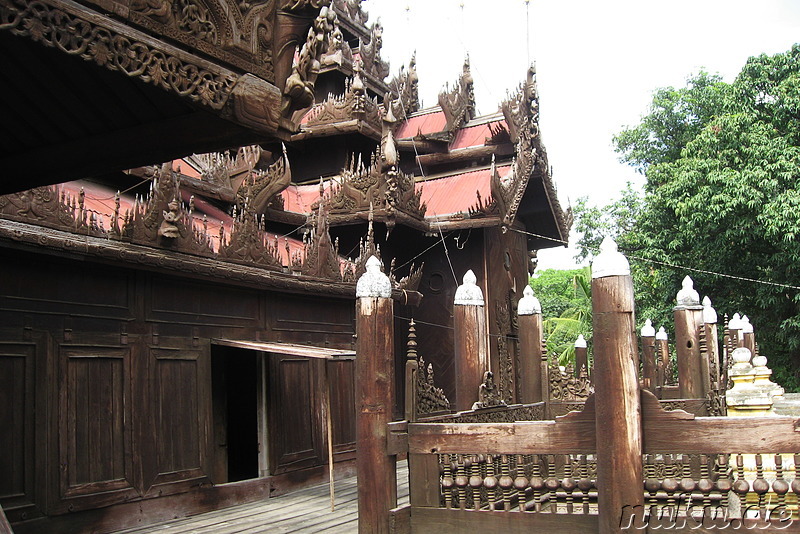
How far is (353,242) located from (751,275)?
11.5 metres

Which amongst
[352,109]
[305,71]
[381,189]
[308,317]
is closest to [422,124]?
[352,109]

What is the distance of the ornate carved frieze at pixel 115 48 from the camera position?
2.79 metres

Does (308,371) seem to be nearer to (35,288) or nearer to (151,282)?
(151,282)

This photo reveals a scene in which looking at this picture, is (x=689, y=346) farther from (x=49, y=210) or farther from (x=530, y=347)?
(x=49, y=210)

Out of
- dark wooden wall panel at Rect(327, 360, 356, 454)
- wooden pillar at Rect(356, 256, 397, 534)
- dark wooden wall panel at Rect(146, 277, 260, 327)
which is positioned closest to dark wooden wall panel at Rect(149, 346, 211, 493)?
dark wooden wall panel at Rect(146, 277, 260, 327)

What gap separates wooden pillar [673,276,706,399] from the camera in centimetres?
908

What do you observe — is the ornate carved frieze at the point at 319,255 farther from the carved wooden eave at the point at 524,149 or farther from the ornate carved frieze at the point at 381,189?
the carved wooden eave at the point at 524,149

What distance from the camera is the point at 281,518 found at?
24.7 ft

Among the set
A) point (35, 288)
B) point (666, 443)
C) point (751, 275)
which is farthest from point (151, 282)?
point (751, 275)

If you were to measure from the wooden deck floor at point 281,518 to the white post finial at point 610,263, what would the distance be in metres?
3.36

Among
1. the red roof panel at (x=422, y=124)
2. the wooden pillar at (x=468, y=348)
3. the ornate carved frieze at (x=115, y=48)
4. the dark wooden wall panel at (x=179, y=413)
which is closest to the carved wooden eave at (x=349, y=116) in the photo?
the red roof panel at (x=422, y=124)

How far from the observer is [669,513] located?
499cm

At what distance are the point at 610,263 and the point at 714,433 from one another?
4.19 ft

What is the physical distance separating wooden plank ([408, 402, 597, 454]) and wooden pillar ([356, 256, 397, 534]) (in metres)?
0.27
